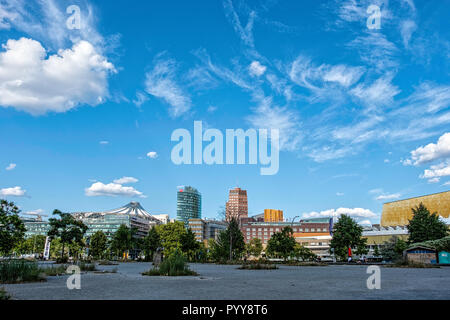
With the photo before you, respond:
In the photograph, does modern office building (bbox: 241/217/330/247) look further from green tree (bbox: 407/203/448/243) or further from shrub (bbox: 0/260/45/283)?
shrub (bbox: 0/260/45/283)

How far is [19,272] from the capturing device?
17.4 m

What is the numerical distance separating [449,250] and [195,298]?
159 feet

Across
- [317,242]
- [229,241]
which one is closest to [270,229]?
[317,242]

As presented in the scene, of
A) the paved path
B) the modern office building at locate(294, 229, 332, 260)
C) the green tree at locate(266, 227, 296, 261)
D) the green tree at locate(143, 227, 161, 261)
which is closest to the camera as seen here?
the paved path

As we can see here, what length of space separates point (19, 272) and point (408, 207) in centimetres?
14752

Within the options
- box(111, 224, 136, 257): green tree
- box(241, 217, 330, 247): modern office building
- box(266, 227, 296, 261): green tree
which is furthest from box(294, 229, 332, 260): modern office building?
box(266, 227, 296, 261): green tree

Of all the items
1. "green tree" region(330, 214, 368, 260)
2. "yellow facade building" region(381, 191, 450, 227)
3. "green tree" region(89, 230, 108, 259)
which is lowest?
"green tree" region(89, 230, 108, 259)

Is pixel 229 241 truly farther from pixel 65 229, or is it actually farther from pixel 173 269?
pixel 173 269

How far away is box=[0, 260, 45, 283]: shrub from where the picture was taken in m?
16.7

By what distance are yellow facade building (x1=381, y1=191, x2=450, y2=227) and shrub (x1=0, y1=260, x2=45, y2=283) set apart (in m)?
132
